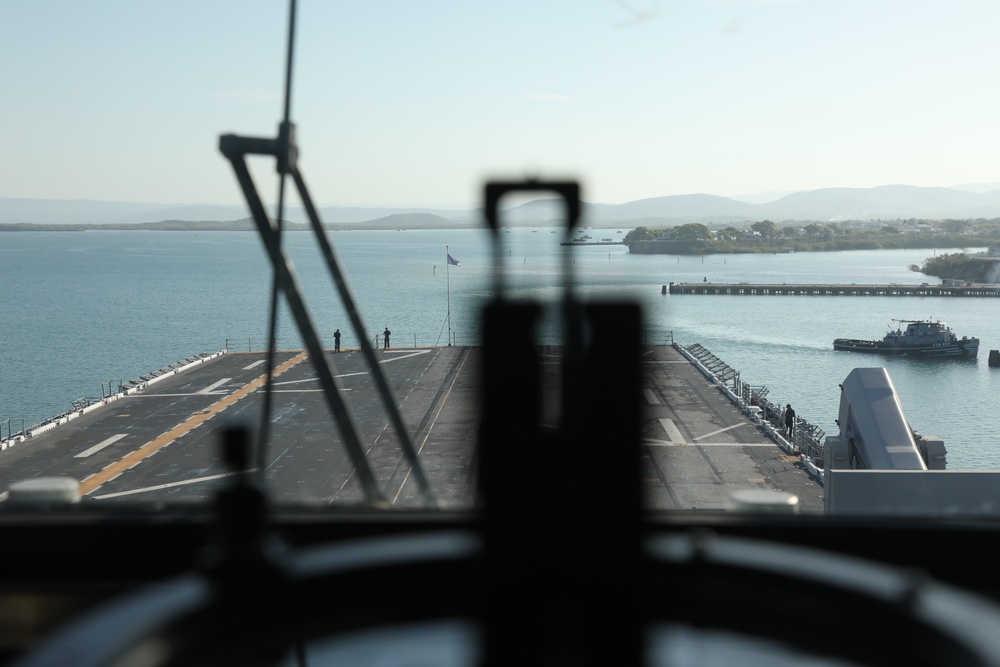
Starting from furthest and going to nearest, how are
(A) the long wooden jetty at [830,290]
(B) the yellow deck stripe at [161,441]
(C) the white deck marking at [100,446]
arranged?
1. (A) the long wooden jetty at [830,290]
2. (C) the white deck marking at [100,446]
3. (B) the yellow deck stripe at [161,441]

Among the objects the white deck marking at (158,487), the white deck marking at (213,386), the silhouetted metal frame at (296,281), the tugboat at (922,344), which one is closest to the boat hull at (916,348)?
the tugboat at (922,344)

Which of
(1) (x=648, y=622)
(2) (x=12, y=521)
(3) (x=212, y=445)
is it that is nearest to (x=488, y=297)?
(1) (x=648, y=622)

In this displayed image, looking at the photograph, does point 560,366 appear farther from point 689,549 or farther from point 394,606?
point 394,606

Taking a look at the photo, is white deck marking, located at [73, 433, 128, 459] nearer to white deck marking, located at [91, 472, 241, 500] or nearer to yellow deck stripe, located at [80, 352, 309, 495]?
yellow deck stripe, located at [80, 352, 309, 495]

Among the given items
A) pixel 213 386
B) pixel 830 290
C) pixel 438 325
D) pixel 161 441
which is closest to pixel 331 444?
pixel 161 441

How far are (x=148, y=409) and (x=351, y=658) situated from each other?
89.5ft

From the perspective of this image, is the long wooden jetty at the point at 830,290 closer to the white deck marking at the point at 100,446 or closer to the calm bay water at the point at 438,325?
the calm bay water at the point at 438,325

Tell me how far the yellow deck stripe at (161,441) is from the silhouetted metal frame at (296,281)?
12.1 metres

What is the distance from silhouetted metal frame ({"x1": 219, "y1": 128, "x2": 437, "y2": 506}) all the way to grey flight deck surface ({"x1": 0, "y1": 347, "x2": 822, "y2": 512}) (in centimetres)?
1061

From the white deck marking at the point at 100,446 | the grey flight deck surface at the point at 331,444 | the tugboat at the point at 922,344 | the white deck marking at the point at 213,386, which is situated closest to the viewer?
the grey flight deck surface at the point at 331,444

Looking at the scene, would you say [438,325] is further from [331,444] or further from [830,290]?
[830,290]

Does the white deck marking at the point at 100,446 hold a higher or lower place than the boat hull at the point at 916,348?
lower

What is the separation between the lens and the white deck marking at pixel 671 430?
2325 cm

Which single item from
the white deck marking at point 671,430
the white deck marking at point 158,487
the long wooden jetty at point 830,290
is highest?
the long wooden jetty at point 830,290
